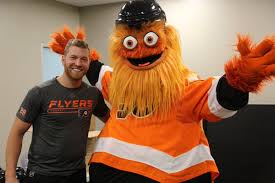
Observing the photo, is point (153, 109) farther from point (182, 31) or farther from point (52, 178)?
point (182, 31)

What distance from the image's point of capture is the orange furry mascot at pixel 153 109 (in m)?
1.50

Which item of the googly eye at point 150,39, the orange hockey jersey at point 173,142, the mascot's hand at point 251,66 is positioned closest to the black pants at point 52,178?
the orange hockey jersey at point 173,142

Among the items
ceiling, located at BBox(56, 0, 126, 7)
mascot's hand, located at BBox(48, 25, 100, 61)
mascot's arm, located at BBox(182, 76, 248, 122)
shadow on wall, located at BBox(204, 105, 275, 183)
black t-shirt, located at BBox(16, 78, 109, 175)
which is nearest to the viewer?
mascot's arm, located at BBox(182, 76, 248, 122)

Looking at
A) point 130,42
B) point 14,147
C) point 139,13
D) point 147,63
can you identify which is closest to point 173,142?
point 147,63

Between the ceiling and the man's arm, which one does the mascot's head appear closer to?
the man's arm

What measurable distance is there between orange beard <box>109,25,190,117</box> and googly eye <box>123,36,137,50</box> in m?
0.06

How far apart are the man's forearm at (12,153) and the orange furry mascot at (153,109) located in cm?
44

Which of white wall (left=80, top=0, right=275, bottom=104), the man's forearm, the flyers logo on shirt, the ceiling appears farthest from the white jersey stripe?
the ceiling

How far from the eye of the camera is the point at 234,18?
3682mm

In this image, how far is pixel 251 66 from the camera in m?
1.21

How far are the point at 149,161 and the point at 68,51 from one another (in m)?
0.72

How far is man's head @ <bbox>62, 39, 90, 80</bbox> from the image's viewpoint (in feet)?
5.76

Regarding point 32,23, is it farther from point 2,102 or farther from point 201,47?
point 201,47

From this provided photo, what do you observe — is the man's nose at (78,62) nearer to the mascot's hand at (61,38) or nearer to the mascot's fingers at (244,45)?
the mascot's hand at (61,38)
